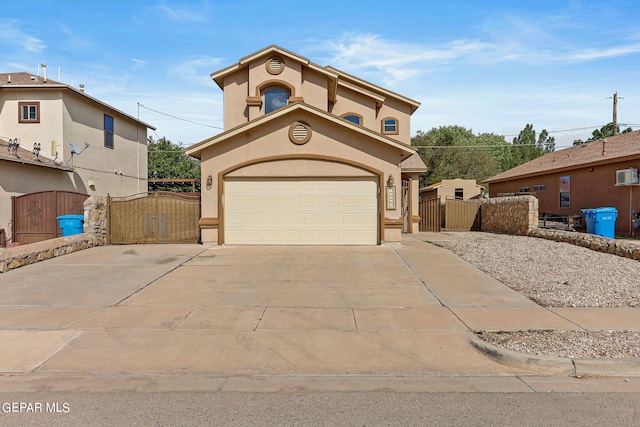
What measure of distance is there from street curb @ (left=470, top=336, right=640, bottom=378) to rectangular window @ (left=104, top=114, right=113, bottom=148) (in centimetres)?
2304

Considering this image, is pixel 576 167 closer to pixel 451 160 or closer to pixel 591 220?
pixel 591 220

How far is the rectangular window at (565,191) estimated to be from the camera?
78.0 ft

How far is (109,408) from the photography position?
4.27 meters

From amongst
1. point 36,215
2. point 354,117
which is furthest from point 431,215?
point 36,215

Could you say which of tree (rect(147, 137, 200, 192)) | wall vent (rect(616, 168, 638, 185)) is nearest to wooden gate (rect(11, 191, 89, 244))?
wall vent (rect(616, 168, 638, 185))

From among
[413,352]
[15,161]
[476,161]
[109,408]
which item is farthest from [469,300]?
[476,161]

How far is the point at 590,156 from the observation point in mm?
22859

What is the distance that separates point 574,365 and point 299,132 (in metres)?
11.3

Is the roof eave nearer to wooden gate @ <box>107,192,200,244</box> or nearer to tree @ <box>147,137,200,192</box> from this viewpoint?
wooden gate @ <box>107,192,200,244</box>

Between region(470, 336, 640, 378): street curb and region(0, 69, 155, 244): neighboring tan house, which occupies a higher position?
region(0, 69, 155, 244): neighboring tan house

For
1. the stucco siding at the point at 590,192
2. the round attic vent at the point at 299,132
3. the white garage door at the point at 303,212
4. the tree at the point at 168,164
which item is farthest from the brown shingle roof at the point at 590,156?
the tree at the point at 168,164

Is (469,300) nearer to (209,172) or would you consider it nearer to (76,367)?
(76,367)

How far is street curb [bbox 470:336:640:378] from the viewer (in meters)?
5.06

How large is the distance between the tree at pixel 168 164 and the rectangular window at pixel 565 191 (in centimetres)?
3424
